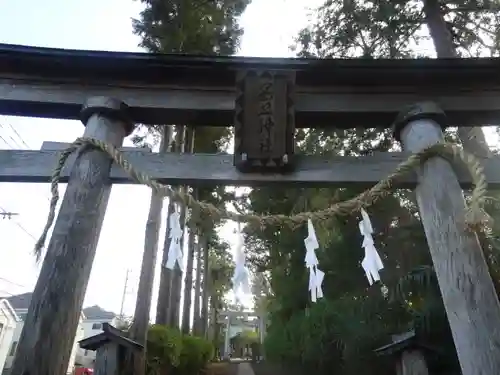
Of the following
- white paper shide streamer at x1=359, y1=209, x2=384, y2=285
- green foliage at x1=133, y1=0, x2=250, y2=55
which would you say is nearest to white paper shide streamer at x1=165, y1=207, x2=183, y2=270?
white paper shide streamer at x1=359, y1=209, x2=384, y2=285

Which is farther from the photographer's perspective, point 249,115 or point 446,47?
point 446,47

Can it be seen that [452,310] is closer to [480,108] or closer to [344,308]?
[480,108]

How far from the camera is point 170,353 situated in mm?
7312

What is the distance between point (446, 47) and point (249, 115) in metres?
4.50

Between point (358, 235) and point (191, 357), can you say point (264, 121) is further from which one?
point (191, 357)

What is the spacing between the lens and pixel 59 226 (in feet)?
7.47

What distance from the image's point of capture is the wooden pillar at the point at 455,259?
1979 mm

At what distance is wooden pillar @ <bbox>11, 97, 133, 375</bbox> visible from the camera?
1960 millimetres

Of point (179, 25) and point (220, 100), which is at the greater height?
point (179, 25)

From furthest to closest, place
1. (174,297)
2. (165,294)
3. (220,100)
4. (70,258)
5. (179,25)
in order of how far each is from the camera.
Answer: (174,297) < (165,294) < (179,25) < (220,100) < (70,258)

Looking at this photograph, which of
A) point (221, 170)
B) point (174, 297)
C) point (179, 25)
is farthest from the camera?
point (174, 297)

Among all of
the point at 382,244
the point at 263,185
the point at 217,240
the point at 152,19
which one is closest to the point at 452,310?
the point at 263,185

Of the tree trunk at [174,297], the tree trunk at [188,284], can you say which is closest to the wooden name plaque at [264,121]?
the tree trunk at [174,297]

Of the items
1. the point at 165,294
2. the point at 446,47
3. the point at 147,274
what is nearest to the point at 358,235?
the point at 446,47
